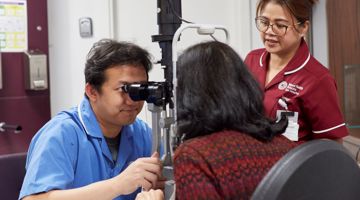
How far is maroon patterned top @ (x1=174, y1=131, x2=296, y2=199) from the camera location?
0.92 metres

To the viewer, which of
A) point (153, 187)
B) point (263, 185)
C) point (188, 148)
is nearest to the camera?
point (263, 185)

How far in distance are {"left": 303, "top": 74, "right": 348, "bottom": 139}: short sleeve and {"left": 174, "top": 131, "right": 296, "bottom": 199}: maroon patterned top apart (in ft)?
2.15

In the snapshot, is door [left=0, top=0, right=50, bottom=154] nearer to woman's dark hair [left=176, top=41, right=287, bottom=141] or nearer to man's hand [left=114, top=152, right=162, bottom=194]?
man's hand [left=114, top=152, right=162, bottom=194]

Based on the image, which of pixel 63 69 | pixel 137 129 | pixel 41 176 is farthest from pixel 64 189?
pixel 63 69

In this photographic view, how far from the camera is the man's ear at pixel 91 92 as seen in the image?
1.44 metres

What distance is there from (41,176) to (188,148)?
523mm

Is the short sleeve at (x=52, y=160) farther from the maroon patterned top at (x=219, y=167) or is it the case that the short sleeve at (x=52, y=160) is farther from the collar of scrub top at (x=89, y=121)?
the maroon patterned top at (x=219, y=167)

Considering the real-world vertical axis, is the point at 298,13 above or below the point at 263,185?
above

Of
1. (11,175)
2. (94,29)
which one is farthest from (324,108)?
(94,29)

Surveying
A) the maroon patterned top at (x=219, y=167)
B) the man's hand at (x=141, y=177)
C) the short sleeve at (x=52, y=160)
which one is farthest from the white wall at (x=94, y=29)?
the maroon patterned top at (x=219, y=167)

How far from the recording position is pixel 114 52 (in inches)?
56.1

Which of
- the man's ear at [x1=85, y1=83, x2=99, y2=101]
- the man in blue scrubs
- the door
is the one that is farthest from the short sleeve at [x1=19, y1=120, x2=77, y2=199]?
the door

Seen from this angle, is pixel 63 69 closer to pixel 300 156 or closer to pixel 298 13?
pixel 298 13

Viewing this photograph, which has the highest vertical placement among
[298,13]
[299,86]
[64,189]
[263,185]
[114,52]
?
[298,13]
